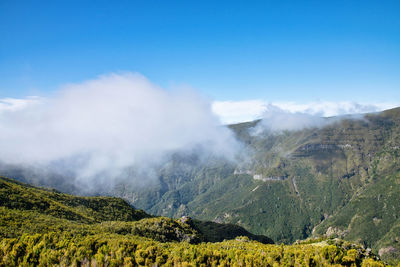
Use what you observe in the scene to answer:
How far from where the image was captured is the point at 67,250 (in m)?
46.7

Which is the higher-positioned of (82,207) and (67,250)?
(67,250)

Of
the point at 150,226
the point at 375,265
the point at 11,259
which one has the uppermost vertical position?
the point at 11,259

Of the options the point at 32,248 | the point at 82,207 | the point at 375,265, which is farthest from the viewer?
the point at 82,207

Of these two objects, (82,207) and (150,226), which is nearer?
(150,226)

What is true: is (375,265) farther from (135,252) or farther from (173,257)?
(135,252)

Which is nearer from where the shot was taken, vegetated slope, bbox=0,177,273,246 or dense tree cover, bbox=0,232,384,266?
dense tree cover, bbox=0,232,384,266

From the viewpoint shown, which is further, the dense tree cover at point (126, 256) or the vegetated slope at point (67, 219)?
the vegetated slope at point (67, 219)

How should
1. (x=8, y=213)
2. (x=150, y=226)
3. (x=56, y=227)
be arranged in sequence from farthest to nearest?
(x=150, y=226) → (x=8, y=213) → (x=56, y=227)

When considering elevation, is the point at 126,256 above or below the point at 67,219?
above

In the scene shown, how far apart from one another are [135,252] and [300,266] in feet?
108

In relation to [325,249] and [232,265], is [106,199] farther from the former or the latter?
[325,249]

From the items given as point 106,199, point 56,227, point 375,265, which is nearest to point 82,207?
point 106,199

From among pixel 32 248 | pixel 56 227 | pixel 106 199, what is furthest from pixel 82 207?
pixel 32 248

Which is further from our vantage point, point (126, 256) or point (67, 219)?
point (67, 219)
